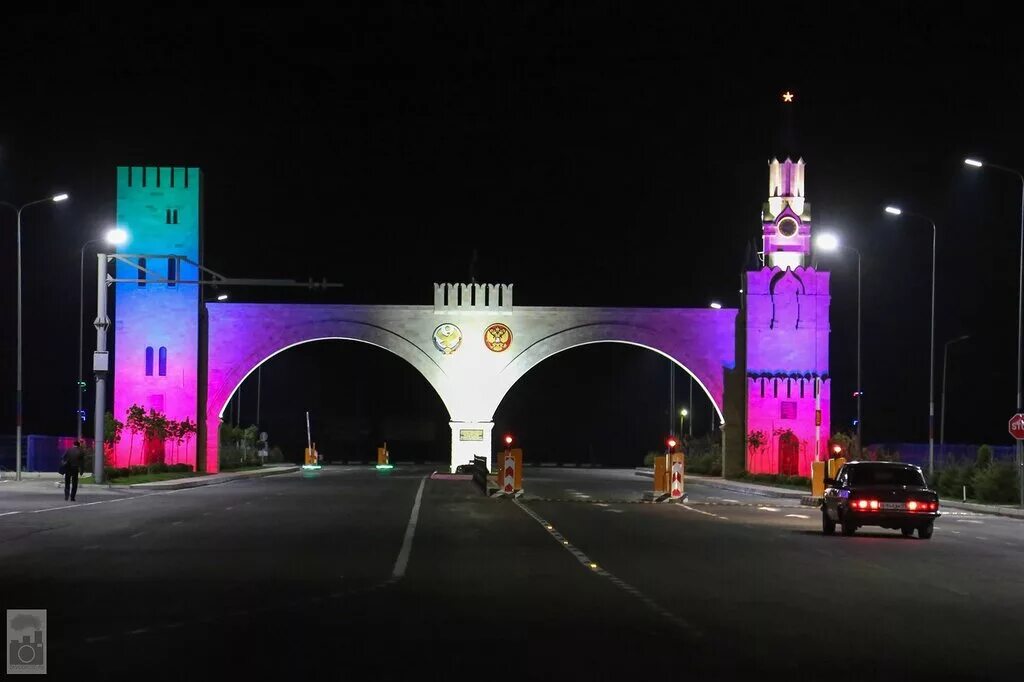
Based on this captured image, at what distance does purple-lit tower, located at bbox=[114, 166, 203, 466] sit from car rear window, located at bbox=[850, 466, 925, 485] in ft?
155

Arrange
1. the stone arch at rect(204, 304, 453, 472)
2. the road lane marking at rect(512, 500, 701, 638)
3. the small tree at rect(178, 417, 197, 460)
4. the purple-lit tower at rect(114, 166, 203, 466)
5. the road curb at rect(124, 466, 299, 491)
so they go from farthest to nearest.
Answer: the stone arch at rect(204, 304, 453, 472)
the purple-lit tower at rect(114, 166, 203, 466)
the small tree at rect(178, 417, 197, 460)
the road curb at rect(124, 466, 299, 491)
the road lane marking at rect(512, 500, 701, 638)

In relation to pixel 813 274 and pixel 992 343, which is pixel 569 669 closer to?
pixel 813 274

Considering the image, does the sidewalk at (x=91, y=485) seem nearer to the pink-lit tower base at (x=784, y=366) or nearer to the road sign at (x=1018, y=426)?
the road sign at (x=1018, y=426)

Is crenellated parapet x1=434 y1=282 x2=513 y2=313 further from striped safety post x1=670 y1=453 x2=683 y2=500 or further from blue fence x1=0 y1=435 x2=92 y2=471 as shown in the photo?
striped safety post x1=670 y1=453 x2=683 y2=500

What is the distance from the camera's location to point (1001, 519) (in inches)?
1433

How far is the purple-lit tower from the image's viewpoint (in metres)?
69.9

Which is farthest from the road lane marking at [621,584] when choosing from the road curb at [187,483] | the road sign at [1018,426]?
the road curb at [187,483]

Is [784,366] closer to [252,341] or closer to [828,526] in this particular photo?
[252,341]

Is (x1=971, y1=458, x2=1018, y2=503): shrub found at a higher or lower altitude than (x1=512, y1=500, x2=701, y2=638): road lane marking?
lower

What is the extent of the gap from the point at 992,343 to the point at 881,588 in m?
68.2

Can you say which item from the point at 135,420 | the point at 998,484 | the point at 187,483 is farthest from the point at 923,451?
the point at 135,420

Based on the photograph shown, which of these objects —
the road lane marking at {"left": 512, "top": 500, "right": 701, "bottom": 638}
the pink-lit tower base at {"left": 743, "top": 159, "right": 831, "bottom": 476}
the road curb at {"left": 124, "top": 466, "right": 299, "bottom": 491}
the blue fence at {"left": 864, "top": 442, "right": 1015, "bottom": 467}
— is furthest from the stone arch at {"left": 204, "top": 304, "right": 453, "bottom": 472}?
the road lane marking at {"left": 512, "top": 500, "right": 701, "bottom": 638}

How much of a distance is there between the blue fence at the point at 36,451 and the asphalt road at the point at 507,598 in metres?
39.6

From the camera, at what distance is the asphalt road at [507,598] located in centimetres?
1102
